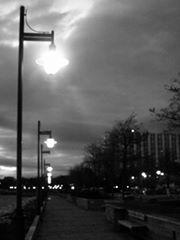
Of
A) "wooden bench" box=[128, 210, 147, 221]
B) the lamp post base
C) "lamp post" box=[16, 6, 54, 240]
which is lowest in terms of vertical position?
"wooden bench" box=[128, 210, 147, 221]

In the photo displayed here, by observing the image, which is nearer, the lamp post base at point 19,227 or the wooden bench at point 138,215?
the lamp post base at point 19,227

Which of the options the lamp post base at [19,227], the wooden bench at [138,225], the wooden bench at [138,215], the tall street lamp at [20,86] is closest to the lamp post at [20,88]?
the tall street lamp at [20,86]

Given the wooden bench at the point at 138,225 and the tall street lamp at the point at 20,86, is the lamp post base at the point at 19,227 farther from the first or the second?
the wooden bench at the point at 138,225

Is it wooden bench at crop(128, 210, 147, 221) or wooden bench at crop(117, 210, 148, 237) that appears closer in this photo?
wooden bench at crop(117, 210, 148, 237)

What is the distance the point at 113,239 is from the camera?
57.5 feet

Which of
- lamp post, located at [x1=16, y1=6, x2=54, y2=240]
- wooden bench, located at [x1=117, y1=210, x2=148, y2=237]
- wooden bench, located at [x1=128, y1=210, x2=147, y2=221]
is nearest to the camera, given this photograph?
lamp post, located at [x1=16, y1=6, x2=54, y2=240]

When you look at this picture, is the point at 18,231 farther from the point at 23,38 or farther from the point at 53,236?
the point at 53,236

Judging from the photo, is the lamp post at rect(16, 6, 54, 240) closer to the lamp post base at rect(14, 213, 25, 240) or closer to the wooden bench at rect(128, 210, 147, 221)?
the lamp post base at rect(14, 213, 25, 240)

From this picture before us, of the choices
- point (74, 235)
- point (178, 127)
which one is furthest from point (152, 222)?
point (178, 127)

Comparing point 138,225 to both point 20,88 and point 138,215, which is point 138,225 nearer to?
point 138,215

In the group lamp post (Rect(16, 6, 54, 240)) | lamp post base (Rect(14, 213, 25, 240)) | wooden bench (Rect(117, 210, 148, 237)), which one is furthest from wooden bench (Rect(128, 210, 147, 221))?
lamp post base (Rect(14, 213, 25, 240))

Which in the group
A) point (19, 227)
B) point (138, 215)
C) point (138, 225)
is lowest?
point (138, 225)

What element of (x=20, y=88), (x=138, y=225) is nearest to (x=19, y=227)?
(x=20, y=88)

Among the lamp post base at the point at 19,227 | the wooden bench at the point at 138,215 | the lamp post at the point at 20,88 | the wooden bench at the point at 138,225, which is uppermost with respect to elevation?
the lamp post at the point at 20,88
